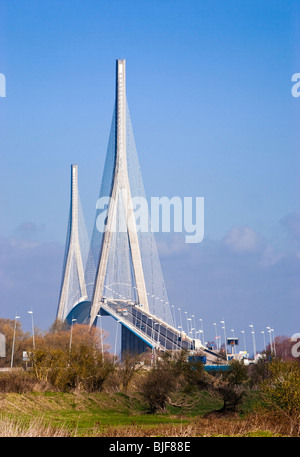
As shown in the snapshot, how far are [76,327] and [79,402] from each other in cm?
3757

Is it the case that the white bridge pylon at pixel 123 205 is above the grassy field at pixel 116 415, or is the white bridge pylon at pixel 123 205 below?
above

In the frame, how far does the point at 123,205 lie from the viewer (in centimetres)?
5634

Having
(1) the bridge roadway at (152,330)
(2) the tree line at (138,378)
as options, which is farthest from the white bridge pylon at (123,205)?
(2) the tree line at (138,378)

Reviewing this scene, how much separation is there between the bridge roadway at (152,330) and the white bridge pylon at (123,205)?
5.65 feet

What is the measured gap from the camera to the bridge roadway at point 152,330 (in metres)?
56.5

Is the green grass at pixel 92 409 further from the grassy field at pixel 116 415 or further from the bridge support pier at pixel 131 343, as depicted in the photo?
the bridge support pier at pixel 131 343

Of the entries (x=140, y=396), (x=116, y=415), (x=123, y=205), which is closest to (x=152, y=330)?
(x=123, y=205)

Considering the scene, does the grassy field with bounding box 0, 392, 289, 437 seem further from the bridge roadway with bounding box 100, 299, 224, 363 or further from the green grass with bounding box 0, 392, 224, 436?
the bridge roadway with bounding box 100, 299, 224, 363

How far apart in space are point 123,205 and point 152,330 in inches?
411

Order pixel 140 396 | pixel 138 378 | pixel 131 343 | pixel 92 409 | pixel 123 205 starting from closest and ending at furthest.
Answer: pixel 92 409 < pixel 140 396 < pixel 138 378 < pixel 123 205 < pixel 131 343

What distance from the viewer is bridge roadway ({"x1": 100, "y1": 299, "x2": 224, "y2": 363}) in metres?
56.5

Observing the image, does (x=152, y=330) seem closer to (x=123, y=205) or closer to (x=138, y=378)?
(x=123, y=205)
